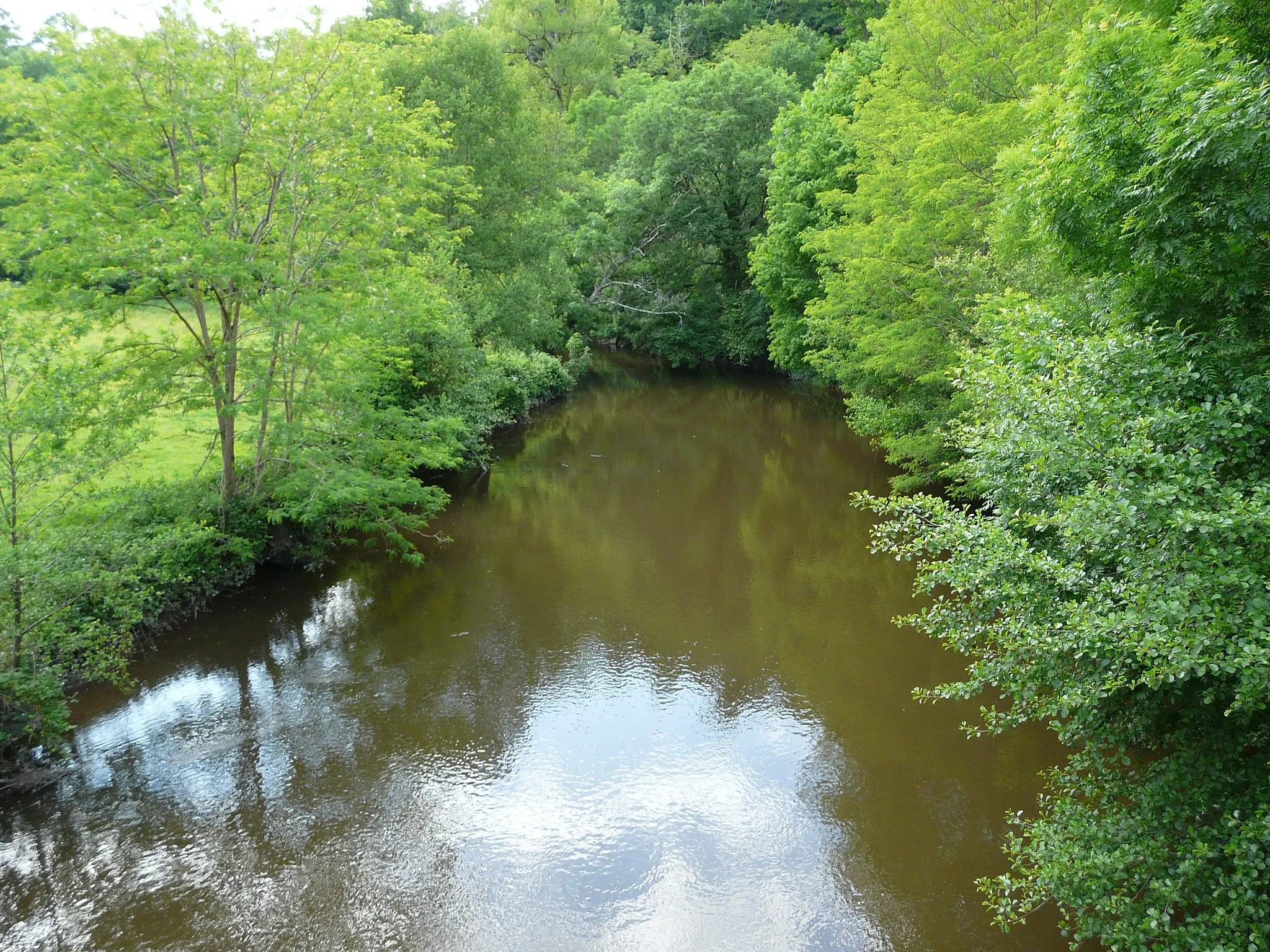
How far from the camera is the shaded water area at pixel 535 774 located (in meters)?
7.44

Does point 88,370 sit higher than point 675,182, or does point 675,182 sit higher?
point 675,182

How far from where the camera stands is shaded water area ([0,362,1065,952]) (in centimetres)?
744

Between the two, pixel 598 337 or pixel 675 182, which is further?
pixel 598 337

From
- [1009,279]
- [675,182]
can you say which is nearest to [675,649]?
[1009,279]

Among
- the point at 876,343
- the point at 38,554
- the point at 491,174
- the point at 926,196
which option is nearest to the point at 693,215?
the point at 491,174

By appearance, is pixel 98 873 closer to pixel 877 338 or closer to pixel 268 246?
pixel 268 246

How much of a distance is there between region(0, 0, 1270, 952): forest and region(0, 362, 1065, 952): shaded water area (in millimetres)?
893

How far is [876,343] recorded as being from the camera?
16.6m

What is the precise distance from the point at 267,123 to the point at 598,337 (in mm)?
31600

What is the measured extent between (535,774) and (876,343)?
37.3ft

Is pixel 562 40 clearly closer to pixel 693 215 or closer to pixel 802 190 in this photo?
pixel 693 215

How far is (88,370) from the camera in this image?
464 inches

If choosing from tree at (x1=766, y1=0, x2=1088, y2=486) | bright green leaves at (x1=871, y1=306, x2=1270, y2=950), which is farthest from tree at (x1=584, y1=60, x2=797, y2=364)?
bright green leaves at (x1=871, y1=306, x2=1270, y2=950)

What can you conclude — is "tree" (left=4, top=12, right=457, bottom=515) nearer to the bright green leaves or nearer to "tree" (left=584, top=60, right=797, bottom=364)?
the bright green leaves
